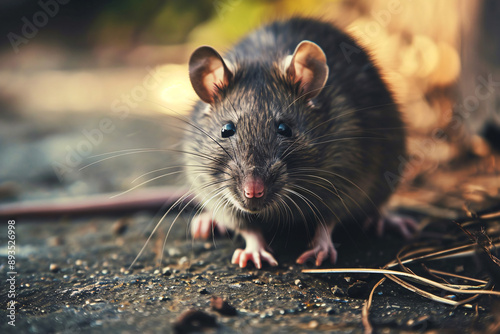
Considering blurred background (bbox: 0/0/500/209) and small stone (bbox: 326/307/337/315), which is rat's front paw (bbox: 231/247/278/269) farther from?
blurred background (bbox: 0/0/500/209)

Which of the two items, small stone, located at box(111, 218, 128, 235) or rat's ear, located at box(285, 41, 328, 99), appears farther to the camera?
small stone, located at box(111, 218, 128, 235)

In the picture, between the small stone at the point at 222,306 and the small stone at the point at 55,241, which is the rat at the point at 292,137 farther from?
the small stone at the point at 55,241

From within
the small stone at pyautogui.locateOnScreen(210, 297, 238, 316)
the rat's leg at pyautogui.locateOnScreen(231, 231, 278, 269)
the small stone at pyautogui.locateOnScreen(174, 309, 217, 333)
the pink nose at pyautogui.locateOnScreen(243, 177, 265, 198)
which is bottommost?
the small stone at pyautogui.locateOnScreen(210, 297, 238, 316)

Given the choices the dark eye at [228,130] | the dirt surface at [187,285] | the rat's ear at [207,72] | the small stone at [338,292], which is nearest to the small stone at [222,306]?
the dirt surface at [187,285]

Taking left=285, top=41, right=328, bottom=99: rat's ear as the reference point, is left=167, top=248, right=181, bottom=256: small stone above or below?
below

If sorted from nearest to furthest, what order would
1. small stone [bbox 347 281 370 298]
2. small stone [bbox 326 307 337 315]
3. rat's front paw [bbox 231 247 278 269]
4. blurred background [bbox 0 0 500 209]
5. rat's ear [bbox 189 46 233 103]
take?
small stone [bbox 326 307 337 315]
small stone [bbox 347 281 370 298]
rat's ear [bbox 189 46 233 103]
rat's front paw [bbox 231 247 278 269]
blurred background [bbox 0 0 500 209]

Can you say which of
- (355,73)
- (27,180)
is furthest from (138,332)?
(27,180)

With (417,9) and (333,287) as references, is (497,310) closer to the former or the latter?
(333,287)

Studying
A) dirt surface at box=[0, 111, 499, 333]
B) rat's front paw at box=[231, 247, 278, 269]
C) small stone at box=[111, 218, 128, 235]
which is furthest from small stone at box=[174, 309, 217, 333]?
small stone at box=[111, 218, 128, 235]

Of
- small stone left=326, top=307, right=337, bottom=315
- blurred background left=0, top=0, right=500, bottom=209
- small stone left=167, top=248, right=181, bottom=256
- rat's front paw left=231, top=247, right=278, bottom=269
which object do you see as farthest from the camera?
blurred background left=0, top=0, right=500, bottom=209
